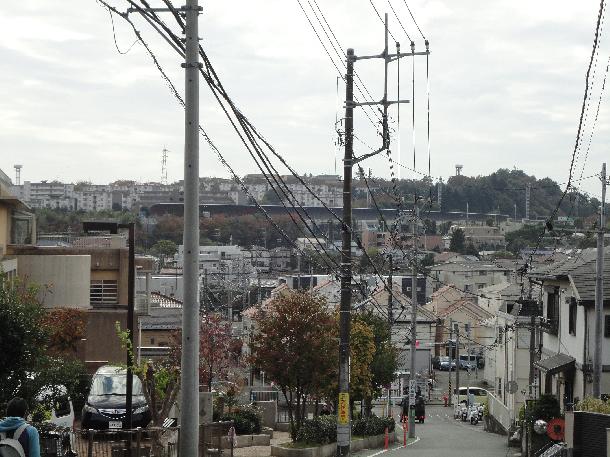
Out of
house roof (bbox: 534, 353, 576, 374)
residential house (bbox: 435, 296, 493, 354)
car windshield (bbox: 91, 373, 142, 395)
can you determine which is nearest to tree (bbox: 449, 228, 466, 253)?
residential house (bbox: 435, 296, 493, 354)

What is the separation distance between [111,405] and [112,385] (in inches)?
46.3

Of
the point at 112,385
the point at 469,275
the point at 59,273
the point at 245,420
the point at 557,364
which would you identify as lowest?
the point at 245,420

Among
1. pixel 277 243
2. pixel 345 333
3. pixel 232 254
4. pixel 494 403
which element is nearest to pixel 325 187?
pixel 277 243

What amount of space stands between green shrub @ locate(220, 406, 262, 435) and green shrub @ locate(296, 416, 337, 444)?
178cm

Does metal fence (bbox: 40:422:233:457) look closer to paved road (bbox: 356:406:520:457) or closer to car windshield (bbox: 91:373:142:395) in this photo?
car windshield (bbox: 91:373:142:395)

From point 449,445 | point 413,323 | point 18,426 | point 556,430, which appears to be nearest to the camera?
point 18,426

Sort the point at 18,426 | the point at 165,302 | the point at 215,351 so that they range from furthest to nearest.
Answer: the point at 165,302
the point at 215,351
the point at 18,426

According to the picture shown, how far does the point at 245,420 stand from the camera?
33.4 meters

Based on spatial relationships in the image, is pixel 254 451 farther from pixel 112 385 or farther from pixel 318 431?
pixel 112 385

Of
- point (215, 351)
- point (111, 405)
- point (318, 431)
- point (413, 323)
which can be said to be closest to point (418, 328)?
point (413, 323)

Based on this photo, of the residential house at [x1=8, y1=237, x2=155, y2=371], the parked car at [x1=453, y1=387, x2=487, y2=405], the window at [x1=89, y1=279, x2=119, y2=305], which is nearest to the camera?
the residential house at [x1=8, y1=237, x2=155, y2=371]

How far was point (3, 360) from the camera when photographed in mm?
15344

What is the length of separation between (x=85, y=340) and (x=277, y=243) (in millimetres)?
140196

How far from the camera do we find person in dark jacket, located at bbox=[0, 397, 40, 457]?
9641mm
